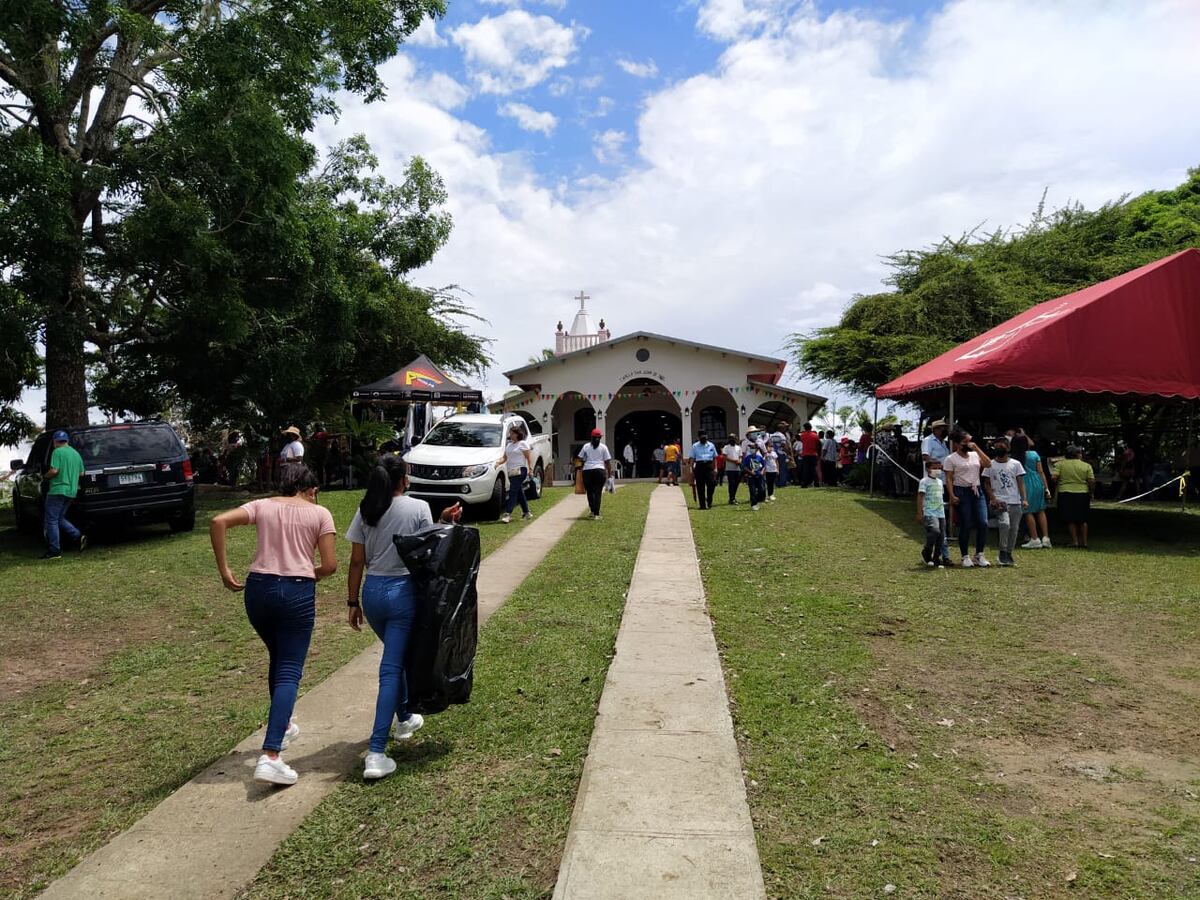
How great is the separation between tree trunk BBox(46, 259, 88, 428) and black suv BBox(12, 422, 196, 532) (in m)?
1.62

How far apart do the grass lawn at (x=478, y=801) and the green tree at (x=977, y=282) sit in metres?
19.0

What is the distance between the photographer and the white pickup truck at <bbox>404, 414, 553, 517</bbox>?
13.4 meters

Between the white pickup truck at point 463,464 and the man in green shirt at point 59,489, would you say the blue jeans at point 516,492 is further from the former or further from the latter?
the man in green shirt at point 59,489

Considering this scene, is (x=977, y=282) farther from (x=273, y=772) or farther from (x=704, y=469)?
(x=273, y=772)

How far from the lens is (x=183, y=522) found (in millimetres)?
12445

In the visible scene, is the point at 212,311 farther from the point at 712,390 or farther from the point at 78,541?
the point at 712,390

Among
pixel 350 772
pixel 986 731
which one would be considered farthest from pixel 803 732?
pixel 350 772

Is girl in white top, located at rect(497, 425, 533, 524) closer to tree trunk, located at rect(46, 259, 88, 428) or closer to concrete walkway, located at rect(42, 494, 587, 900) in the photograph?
tree trunk, located at rect(46, 259, 88, 428)

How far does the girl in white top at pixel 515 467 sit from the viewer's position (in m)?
13.7

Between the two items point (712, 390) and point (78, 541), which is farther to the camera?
point (712, 390)

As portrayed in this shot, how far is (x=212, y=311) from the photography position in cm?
1334

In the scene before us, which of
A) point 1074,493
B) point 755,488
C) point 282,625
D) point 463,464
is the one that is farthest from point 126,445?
point 1074,493

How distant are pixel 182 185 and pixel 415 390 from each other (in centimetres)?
720

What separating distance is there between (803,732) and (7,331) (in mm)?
11583
